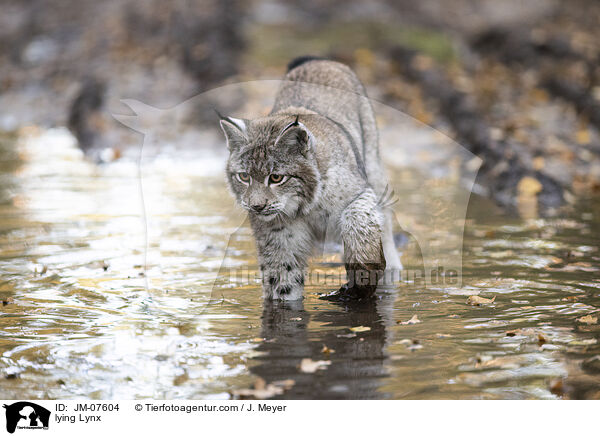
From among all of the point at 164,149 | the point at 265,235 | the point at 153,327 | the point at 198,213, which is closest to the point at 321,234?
the point at 265,235

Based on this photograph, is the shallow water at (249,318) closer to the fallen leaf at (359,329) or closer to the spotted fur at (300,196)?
the fallen leaf at (359,329)

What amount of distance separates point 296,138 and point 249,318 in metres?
1.37

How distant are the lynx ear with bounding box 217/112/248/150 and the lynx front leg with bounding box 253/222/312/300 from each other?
26.8 inches

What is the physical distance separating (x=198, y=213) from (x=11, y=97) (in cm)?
940

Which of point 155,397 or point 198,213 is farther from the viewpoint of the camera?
point 198,213

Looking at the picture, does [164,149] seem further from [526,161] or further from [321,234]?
[321,234]

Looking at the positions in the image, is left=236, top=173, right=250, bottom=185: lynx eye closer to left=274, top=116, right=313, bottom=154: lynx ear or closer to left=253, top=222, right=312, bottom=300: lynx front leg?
left=274, top=116, right=313, bottom=154: lynx ear

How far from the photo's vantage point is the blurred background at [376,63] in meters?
12.6

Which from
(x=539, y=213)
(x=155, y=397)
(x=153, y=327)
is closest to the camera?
(x=155, y=397)

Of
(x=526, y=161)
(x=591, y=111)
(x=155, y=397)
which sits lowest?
(x=155, y=397)

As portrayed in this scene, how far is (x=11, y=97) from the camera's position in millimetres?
17500
